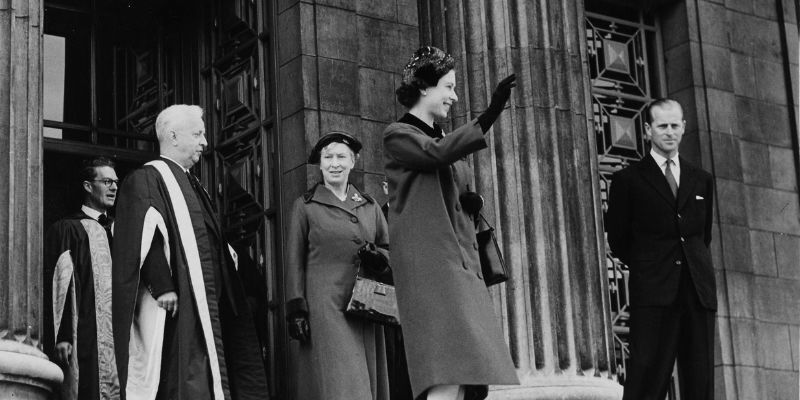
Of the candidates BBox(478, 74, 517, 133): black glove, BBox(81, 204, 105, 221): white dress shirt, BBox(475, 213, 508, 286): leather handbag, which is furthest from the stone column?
BBox(478, 74, 517, 133): black glove

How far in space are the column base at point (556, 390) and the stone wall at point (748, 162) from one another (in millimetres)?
2888

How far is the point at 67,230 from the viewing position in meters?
10.7

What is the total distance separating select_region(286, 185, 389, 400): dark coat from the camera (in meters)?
9.70

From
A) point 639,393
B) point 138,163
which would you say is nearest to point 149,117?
point 138,163

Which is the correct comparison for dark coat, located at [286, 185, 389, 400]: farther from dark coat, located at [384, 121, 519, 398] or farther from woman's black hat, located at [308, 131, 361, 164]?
dark coat, located at [384, 121, 519, 398]

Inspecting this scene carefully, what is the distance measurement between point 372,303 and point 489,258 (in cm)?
186

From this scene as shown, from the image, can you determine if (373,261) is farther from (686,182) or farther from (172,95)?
(172,95)

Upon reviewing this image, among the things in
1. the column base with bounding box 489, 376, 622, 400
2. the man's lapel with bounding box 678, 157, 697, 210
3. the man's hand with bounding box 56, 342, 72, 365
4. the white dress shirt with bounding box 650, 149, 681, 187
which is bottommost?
the column base with bounding box 489, 376, 622, 400

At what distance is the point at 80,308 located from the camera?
10.5 m

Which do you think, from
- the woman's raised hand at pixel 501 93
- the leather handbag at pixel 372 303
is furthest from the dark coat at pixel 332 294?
the woman's raised hand at pixel 501 93

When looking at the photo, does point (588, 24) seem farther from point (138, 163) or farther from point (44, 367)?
point (44, 367)

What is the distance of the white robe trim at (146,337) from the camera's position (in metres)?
8.86

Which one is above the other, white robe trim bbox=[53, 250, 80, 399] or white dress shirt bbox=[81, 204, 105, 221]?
white dress shirt bbox=[81, 204, 105, 221]

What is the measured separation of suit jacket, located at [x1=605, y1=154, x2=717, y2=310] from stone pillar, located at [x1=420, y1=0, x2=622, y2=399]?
81cm
